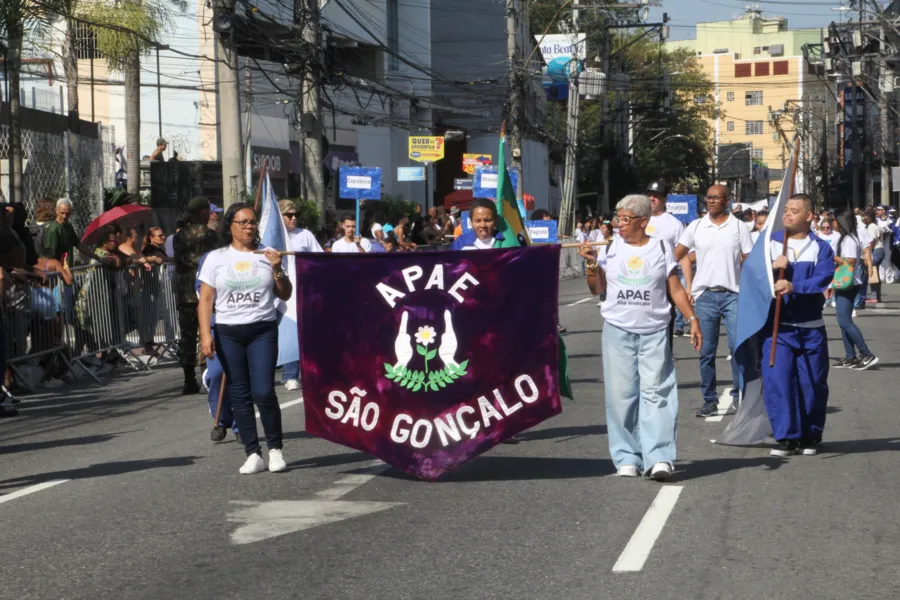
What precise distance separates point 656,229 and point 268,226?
14.0 ft

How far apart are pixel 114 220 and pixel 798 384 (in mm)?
10026

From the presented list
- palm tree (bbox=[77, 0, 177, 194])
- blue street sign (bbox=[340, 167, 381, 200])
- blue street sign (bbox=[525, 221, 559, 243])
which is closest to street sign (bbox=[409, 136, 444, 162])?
blue street sign (bbox=[525, 221, 559, 243])

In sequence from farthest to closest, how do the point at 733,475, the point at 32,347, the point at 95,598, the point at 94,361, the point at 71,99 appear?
the point at 71,99 → the point at 94,361 → the point at 32,347 → the point at 733,475 → the point at 95,598

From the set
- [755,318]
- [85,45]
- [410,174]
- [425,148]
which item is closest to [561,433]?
[755,318]

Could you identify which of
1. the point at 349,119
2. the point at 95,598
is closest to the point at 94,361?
the point at 95,598

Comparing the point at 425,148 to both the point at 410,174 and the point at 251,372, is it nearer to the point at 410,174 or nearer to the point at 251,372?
the point at 410,174

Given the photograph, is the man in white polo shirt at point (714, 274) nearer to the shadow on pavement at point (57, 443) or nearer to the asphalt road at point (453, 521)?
the asphalt road at point (453, 521)

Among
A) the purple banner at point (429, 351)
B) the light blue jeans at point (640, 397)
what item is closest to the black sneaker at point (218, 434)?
the purple banner at point (429, 351)

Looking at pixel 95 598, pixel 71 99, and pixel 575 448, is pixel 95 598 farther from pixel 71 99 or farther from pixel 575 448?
pixel 71 99

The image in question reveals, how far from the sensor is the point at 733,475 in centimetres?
903

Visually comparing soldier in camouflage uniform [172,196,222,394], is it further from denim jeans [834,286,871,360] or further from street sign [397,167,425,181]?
street sign [397,167,425,181]

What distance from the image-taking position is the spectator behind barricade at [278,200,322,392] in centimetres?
1332

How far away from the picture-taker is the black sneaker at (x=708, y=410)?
11.9 metres

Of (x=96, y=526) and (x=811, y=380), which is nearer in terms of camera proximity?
(x=96, y=526)
